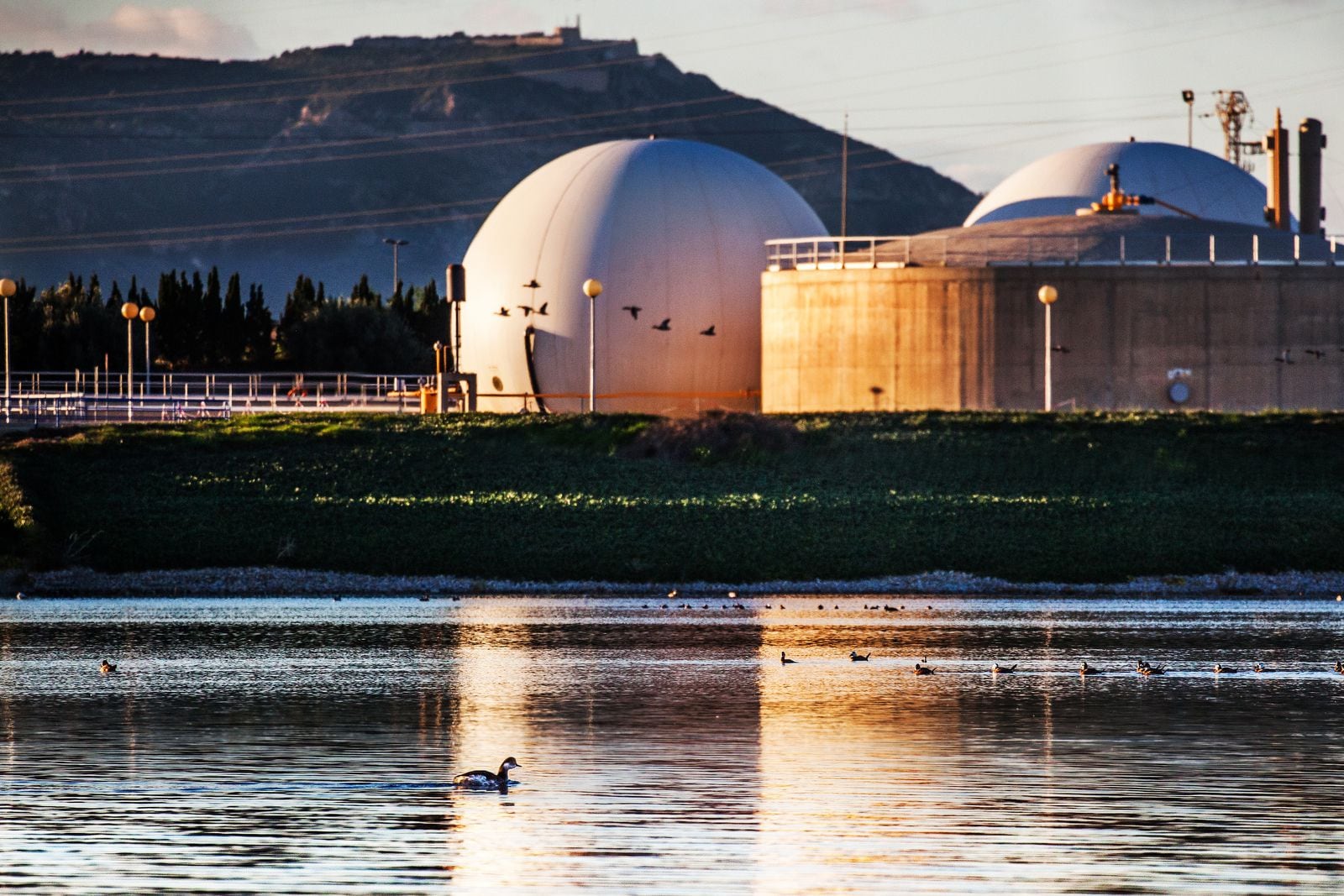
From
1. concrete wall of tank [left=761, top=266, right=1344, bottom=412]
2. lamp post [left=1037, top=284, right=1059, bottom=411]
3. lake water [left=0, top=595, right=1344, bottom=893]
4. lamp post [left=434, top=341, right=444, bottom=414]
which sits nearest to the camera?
lake water [left=0, top=595, right=1344, bottom=893]

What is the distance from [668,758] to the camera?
1930 centimetres

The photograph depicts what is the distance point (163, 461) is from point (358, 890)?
3585 cm

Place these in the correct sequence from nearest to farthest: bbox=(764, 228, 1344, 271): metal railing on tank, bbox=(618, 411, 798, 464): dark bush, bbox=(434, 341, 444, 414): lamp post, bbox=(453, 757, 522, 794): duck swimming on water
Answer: bbox=(453, 757, 522, 794): duck swimming on water, bbox=(618, 411, 798, 464): dark bush, bbox=(764, 228, 1344, 271): metal railing on tank, bbox=(434, 341, 444, 414): lamp post

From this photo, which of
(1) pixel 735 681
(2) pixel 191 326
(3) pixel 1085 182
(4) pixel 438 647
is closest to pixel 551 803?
(1) pixel 735 681

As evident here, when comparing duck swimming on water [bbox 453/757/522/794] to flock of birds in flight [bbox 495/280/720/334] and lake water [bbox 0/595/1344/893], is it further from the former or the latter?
flock of birds in flight [bbox 495/280/720/334]

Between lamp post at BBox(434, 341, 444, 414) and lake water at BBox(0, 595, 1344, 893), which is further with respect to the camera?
lamp post at BBox(434, 341, 444, 414)

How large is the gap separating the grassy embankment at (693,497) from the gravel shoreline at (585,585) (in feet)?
1.30

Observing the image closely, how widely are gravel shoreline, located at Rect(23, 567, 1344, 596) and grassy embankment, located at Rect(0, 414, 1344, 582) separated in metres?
0.40

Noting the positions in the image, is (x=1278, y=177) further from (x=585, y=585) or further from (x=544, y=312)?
(x=585, y=585)

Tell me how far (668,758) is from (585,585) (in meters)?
20.6

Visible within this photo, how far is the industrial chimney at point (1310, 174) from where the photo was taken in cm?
7712

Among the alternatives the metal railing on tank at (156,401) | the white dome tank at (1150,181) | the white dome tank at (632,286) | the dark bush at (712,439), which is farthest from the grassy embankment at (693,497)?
the white dome tank at (1150,181)

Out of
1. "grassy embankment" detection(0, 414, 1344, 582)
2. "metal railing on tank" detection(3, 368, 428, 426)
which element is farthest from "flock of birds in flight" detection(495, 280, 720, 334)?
"grassy embankment" detection(0, 414, 1344, 582)

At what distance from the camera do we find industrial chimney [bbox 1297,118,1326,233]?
7712cm
